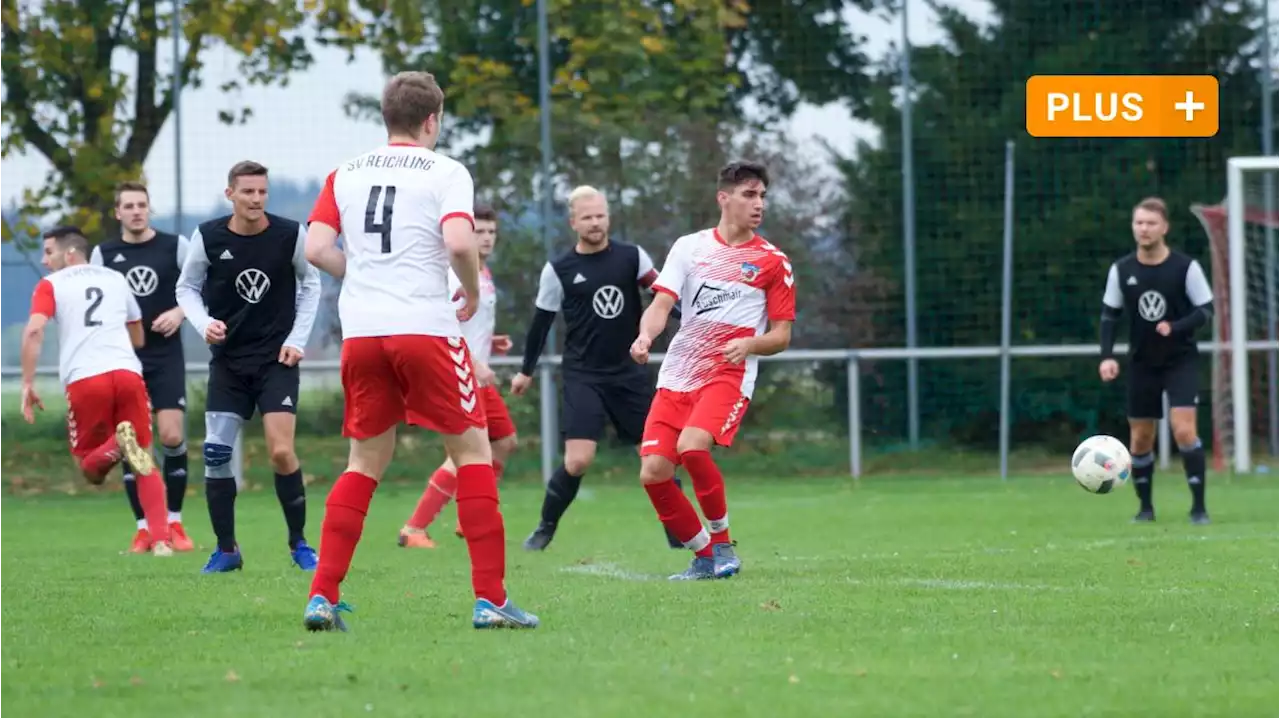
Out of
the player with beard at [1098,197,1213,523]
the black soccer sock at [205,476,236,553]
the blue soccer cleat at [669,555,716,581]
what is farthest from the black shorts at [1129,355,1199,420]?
the black soccer sock at [205,476,236,553]

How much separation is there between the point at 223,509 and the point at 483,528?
3.50 m

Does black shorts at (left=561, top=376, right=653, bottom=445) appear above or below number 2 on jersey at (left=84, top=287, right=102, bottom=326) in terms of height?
below

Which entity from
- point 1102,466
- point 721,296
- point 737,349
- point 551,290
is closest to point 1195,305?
point 1102,466

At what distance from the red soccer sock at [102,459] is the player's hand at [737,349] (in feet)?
13.5

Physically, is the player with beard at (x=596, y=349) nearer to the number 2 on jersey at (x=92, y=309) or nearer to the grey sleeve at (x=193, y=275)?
the grey sleeve at (x=193, y=275)

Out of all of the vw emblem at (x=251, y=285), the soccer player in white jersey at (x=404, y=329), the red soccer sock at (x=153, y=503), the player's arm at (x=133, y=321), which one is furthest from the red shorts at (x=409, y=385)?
the player's arm at (x=133, y=321)

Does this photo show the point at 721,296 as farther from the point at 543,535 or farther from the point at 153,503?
the point at 153,503

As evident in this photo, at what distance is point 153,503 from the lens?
36.9ft

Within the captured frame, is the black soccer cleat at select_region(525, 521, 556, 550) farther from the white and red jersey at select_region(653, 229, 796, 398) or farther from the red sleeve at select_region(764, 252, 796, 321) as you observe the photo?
the red sleeve at select_region(764, 252, 796, 321)

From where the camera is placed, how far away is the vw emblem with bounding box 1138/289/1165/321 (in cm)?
1255

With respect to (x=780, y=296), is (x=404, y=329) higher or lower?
lower

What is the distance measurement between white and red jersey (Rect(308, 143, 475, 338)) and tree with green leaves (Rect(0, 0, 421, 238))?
38.7 feet

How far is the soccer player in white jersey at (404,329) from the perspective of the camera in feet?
21.5

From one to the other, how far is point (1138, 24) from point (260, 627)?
14.3 metres
